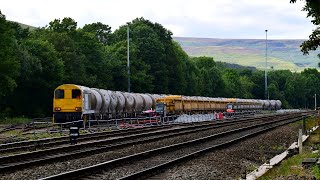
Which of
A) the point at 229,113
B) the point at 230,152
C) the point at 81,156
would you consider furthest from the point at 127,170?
the point at 229,113

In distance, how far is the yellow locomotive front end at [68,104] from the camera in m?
38.9

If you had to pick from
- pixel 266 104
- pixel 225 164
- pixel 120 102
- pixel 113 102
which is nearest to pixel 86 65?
pixel 120 102

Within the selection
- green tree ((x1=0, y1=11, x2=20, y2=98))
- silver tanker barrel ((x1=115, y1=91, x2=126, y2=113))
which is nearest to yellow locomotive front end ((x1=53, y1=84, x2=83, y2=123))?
green tree ((x1=0, y1=11, x2=20, y2=98))

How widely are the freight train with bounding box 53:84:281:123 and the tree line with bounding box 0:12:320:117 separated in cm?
889

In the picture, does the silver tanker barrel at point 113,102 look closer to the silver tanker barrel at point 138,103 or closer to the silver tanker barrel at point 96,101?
the silver tanker barrel at point 96,101

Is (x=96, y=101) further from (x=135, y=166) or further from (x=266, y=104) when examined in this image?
(x=266, y=104)

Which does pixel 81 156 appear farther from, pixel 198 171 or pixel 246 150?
pixel 246 150

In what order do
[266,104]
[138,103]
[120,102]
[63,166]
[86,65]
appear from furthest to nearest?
[266,104] → [86,65] → [138,103] → [120,102] → [63,166]

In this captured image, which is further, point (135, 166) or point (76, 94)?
point (76, 94)

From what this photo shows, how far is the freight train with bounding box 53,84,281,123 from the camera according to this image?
129 ft

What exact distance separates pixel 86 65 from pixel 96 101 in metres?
32.1

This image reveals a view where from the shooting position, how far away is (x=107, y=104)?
46.2 meters

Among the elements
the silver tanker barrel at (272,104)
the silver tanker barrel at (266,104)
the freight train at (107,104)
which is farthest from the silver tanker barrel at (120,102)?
the silver tanker barrel at (272,104)

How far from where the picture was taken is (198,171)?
46.6 feet
